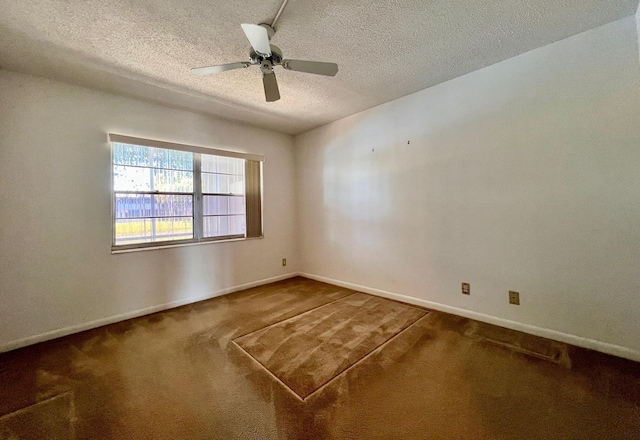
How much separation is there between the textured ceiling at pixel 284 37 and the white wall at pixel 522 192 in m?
0.34

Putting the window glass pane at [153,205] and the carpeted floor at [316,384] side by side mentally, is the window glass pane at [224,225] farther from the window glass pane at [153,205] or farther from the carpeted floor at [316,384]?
the carpeted floor at [316,384]

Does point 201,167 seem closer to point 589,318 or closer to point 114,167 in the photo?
point 114,167

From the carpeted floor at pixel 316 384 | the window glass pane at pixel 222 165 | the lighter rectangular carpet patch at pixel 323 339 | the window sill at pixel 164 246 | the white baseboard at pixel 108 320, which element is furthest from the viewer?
the window glass pane at pixel 222 165

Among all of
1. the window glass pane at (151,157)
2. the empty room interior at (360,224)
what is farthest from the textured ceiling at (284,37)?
the window glass pane at (151,157)

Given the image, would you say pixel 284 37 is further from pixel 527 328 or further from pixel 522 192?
pixel 527 328

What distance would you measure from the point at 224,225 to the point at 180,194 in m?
0.76

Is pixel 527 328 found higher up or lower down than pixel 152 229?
lower down

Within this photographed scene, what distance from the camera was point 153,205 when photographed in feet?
10.4

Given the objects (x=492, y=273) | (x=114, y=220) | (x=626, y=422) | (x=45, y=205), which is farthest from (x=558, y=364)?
(x=45, y=205)

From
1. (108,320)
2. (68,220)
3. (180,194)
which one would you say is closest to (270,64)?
(180,194)

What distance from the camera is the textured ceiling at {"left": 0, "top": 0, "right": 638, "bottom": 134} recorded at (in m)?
1.71

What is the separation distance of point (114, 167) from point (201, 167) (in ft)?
3.21

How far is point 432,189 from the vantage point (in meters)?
2.95

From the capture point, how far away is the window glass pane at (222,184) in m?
3.63
